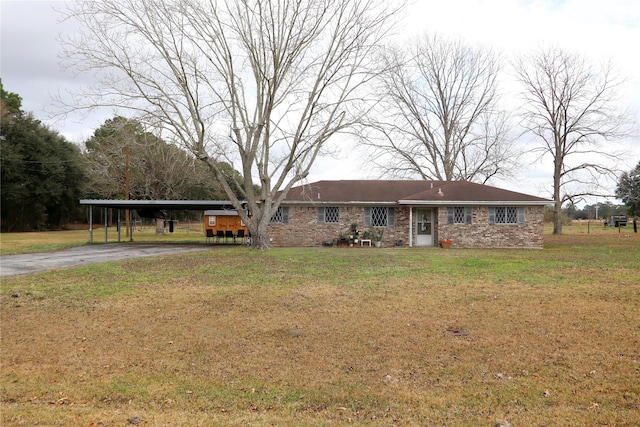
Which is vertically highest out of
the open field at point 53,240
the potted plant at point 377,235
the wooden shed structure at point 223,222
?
the wooden shed structure at point 223,222

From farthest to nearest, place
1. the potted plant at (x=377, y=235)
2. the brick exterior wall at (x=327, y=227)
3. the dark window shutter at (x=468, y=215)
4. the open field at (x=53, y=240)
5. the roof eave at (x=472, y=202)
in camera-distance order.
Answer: the brick exterior wall at (x=327, y=227) < the potted plant at (x=377, y=235) < the dark window shutter at (x=468, y=215) < the roof eave at (x=472, y=202) < the open field at (x=53, y=240)

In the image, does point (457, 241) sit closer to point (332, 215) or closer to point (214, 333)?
point (332, 215)

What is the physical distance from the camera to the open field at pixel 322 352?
13.4ft

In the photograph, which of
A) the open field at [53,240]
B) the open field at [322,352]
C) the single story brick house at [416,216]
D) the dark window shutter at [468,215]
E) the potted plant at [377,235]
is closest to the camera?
the open field at [322,352]

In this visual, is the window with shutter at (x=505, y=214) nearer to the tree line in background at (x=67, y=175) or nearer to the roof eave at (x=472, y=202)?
the roof eave at (x=472, y=202)

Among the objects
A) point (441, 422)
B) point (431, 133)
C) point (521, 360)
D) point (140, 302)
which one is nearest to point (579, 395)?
point (521, 360)

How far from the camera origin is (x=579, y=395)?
4.32 m

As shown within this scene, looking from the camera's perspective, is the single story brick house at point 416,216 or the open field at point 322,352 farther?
the single story brick house at point 416,216

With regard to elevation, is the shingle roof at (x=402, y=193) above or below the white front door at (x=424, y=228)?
above

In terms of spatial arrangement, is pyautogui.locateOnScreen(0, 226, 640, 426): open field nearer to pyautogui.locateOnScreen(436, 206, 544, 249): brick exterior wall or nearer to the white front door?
pyautogui.locateOnScreen(436, 206, 544, 249): brick exterior wall

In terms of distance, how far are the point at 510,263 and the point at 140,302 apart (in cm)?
1033

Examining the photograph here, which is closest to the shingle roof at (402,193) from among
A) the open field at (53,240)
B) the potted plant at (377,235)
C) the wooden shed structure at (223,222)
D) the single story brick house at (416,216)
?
the single story brick house at (416,216)

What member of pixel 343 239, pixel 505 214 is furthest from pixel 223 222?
pixel 505 214

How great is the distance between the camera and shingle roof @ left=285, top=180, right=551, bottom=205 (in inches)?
888
